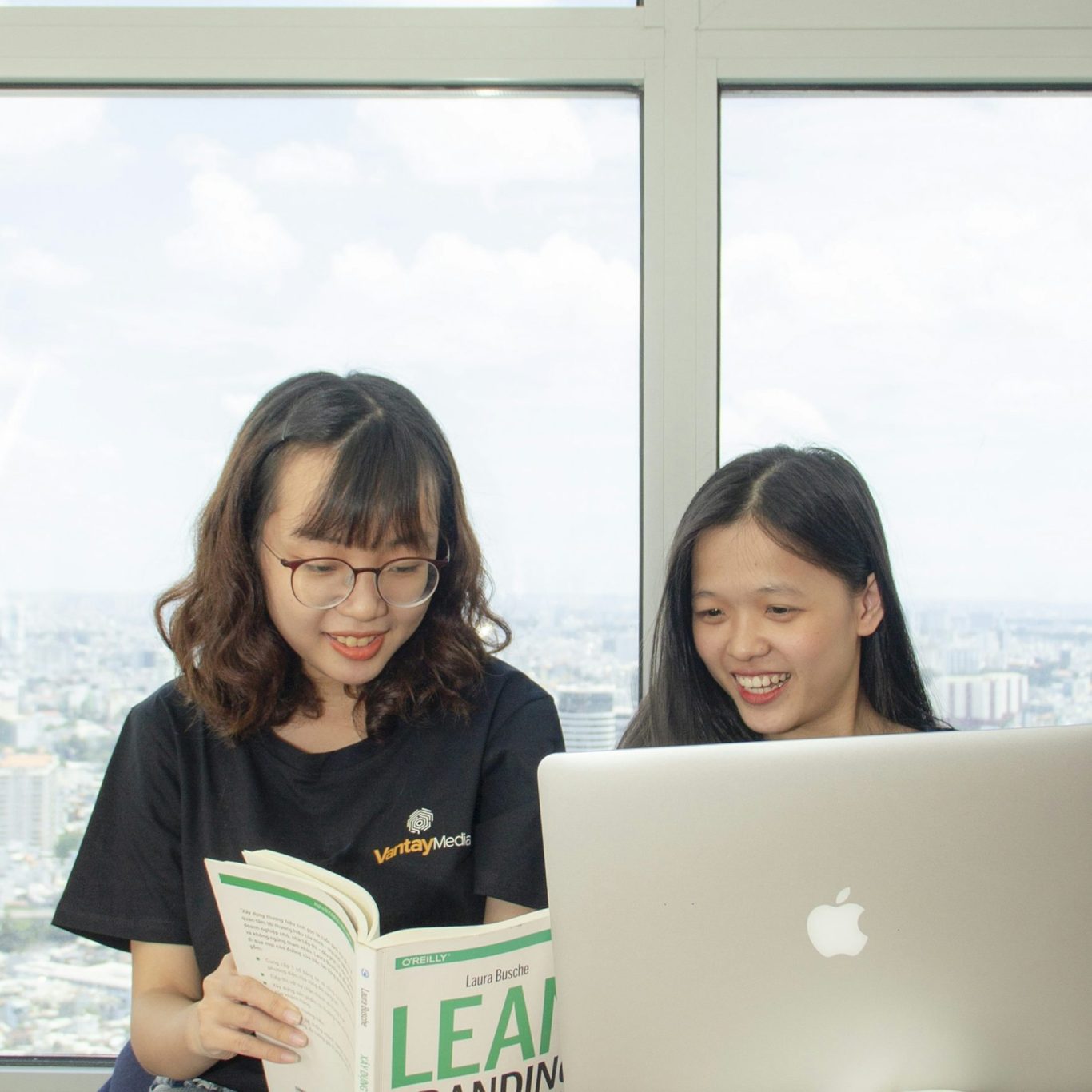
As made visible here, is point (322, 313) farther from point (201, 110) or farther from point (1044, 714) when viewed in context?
point (1044, 714)

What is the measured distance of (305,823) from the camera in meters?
1.23

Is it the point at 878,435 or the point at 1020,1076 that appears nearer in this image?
the point at 1020,1076

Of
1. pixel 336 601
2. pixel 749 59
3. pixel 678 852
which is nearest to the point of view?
pixel 678 852

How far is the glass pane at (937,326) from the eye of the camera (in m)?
1.65

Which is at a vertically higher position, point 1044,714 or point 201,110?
point 201,110

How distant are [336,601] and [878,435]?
0.92m

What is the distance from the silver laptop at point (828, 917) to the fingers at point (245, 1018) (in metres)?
0.31

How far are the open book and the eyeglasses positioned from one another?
33cm

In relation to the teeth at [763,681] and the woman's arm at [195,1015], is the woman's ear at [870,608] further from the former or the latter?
the woman's arm at [195,1015]

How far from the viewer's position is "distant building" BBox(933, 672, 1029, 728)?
1655 mm

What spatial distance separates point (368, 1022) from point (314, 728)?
0.53m

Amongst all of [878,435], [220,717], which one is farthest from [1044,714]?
[220,717]

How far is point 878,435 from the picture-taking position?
1653mm

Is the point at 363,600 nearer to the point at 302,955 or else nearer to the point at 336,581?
the point at 336,581
